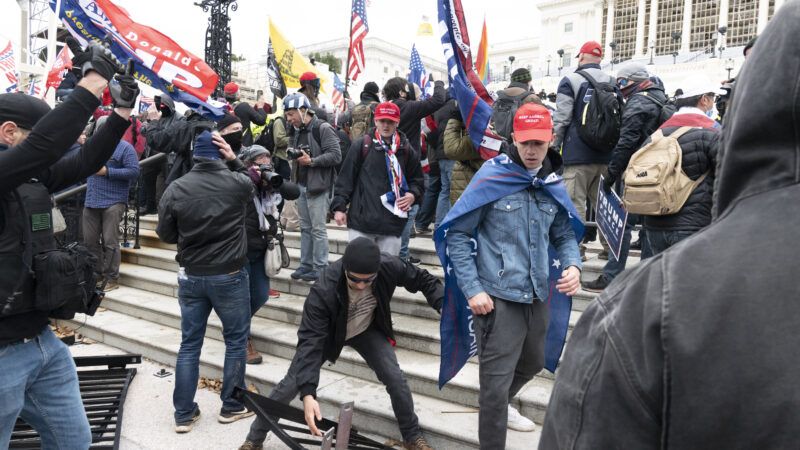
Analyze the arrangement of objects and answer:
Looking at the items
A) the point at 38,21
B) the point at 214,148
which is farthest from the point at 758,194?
the point at 38,21

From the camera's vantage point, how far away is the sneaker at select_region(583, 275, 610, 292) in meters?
5.03

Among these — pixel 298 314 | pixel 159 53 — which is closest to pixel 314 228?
pixel 298 314

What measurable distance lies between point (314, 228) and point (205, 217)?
6.27ft

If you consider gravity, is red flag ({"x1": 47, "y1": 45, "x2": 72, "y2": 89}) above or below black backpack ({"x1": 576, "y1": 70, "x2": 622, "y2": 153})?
above

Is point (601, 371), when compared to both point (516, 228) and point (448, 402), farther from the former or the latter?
point (448, 402)

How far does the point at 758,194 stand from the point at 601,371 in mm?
294

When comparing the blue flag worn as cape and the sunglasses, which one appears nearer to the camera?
the blue flag worn as cape

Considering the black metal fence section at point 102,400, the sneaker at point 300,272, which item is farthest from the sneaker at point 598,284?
the black metal fence section at point 102,400

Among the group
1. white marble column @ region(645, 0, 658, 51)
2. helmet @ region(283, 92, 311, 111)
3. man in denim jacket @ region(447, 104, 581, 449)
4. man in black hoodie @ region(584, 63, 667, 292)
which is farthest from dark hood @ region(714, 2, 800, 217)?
white marble column @ region(645, 0, 658, 51)

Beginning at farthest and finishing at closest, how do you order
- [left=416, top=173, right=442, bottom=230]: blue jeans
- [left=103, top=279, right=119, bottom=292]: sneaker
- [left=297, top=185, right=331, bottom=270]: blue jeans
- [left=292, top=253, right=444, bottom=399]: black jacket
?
[left=416, top=173, right=442, bottom=230]: blue jeans → [left=103, top=279, right=119, bottom=292]: sneaker → [left=297, top=185, right=331, bottom=270]: blue jeans → [left=292, top=253, right=444, bottom=399]: black jacket

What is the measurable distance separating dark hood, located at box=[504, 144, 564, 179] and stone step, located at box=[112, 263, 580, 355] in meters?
1.51

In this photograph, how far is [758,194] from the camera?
27.7 inches

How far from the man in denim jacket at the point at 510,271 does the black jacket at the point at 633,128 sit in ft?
5.85

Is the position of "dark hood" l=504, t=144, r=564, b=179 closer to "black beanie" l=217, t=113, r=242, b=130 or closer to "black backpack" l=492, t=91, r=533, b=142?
"black backpack" l=492, t=91, r=533, b=142
